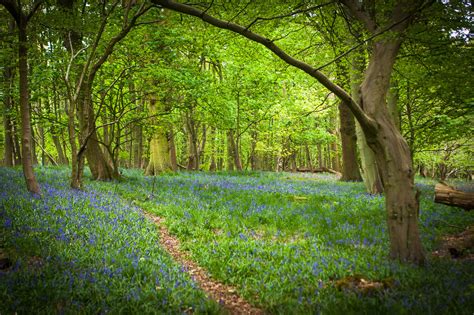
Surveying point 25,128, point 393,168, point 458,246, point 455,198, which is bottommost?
point 458,246

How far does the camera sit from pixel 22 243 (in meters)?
5.48

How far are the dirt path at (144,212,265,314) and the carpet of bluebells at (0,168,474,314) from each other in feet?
0.49

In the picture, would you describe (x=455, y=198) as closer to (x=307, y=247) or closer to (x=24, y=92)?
(x=307, y=247)

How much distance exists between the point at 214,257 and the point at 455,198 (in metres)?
7.06

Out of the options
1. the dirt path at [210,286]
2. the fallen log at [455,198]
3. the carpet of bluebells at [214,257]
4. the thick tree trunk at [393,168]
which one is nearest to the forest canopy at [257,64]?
the thick tree trunk at [393,168]

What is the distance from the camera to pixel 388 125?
6.32 m

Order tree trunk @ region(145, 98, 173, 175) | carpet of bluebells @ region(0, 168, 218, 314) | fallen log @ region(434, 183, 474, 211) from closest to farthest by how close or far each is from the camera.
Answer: carpet of bluebells @ region(0, 168, 218, 314) < fallen log @ region(434, 183, 474, 211) < tree trunk @ region(145, 98, 173, 175)

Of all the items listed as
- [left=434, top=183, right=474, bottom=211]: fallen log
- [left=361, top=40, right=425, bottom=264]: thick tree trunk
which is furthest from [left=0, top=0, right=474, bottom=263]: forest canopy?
[left=434, top=183, right=474, bottom=211]: fallen log

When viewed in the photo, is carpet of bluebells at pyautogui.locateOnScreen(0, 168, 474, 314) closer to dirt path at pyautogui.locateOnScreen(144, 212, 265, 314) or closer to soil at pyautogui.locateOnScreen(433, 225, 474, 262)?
dirt path at pyautogui.locateOnScreen(144, 212, 265, 314)

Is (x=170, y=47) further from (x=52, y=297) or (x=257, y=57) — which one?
(x=52, y=297)

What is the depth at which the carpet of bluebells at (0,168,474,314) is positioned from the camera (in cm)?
432

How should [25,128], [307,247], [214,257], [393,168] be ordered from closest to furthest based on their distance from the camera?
1. [393,168]
2. [214,257]
3. [307,247]
4. [25,128]

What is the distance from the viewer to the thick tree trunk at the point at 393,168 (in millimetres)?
6066

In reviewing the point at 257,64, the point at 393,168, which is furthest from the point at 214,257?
the point at 257,64
